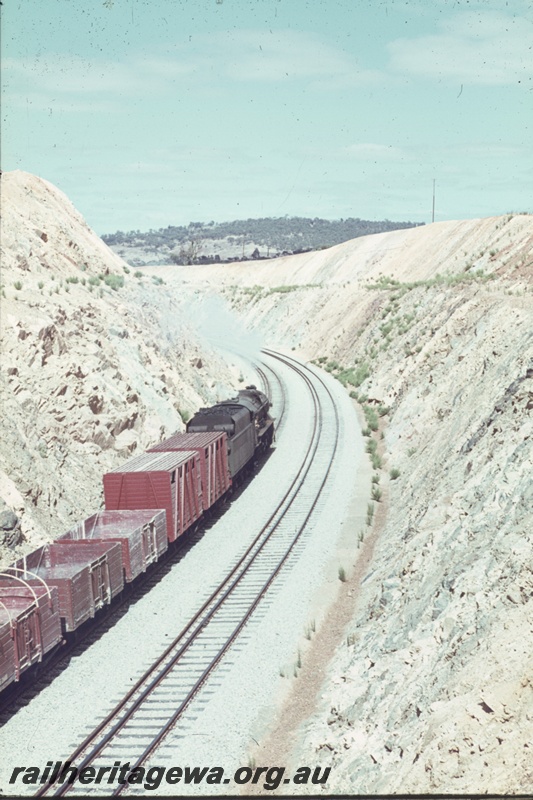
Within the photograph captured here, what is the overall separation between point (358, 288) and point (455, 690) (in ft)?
245

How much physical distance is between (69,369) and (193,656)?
613 inches

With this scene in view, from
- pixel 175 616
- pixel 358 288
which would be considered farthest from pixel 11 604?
pixel 358 288

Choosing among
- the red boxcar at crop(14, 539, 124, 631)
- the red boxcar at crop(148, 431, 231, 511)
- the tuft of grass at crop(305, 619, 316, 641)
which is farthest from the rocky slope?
the tuft of grass at crop(305, 619, 316, 641)

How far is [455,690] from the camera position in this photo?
39.6ft

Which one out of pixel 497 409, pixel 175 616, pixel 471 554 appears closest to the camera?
pixel 471 554

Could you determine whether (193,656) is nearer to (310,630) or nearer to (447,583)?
(310,630)

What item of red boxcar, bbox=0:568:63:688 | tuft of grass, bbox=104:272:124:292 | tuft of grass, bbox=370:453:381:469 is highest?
tuft of grass, bbox=104:272:124:292

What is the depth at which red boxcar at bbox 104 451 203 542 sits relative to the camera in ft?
74.4

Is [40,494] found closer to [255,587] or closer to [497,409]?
[255,587]

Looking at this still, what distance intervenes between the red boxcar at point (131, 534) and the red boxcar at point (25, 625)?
280cm

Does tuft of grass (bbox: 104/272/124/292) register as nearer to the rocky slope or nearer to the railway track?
the rocky slope

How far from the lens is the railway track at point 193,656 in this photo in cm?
1390
